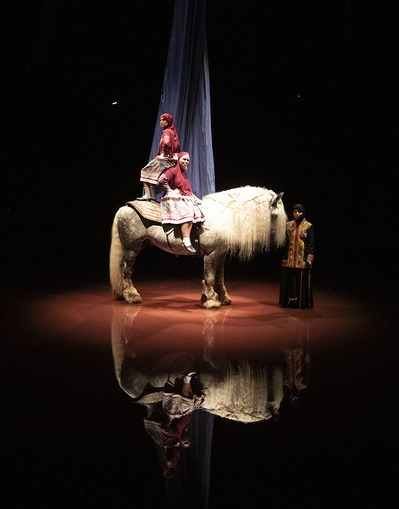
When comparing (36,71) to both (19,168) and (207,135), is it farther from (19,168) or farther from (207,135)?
(207,135)

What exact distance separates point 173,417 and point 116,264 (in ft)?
11.6

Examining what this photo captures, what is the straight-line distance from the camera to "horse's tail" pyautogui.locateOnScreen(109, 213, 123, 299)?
6.28 meters

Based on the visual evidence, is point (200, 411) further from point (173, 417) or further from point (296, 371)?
point (296, 371)

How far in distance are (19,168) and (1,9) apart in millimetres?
3063

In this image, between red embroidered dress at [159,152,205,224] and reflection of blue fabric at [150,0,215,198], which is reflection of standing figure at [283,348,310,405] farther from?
reflection of blue fabric at [150,0,215,198]

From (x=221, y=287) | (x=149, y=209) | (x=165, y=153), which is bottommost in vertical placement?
(x=221, y=287)

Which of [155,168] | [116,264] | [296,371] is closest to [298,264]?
[155,168]

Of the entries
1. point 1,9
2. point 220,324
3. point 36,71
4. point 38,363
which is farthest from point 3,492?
point 36,71

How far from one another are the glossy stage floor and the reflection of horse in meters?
0.58

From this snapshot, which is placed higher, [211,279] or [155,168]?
[155,168]

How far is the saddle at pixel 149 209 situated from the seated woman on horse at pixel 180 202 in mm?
155

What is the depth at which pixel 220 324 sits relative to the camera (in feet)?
17.0

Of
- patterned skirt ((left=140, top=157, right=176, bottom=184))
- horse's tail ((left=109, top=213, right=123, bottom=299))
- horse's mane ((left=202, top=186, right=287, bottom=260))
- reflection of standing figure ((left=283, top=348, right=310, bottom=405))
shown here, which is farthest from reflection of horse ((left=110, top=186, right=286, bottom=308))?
reflection of standing figure ((left=283, top=348, right=310, bottom=405))

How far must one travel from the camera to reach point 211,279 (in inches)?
234
